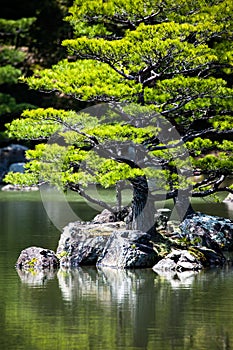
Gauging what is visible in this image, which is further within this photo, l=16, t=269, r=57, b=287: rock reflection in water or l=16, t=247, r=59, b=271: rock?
l=16, t=247, r=59, b=271: rock

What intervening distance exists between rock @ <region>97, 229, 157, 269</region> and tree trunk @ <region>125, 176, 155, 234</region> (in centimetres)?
60

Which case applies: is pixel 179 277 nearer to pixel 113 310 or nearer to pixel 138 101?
pixel 113 310

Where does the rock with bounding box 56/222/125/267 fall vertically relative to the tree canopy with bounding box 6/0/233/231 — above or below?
below

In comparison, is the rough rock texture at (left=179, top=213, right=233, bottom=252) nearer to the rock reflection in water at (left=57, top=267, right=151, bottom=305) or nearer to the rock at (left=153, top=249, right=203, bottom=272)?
the rock at (left=153, top=249, right=203, bottom=272)

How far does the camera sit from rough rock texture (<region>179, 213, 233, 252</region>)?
1627 cm

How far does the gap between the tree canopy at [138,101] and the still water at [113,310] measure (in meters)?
1.95

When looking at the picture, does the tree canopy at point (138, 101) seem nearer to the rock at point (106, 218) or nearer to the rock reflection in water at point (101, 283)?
the rock at point (106, 218)

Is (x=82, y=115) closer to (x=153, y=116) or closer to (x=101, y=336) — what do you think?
(x=153, y=116)

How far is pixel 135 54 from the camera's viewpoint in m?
15.3

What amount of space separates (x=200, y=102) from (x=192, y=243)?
9.06 ft

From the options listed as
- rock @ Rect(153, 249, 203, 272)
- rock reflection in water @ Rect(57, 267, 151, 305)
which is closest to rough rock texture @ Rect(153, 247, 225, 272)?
rock @ Rect(153, 249, 203, 272)

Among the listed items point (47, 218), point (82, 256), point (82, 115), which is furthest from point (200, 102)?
point (47, 218)

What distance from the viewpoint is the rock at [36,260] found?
14.7m

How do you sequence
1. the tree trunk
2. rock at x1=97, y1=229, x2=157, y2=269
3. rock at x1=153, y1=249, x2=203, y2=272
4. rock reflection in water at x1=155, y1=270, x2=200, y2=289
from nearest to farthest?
rock reflection in water at x1=155, y1=270, x2=200, y2=289
rock at x1=153, y1=249, x2=203, y2=272
rock at x1=97, y1=229, x2=157, y2=269
the tree trunk
